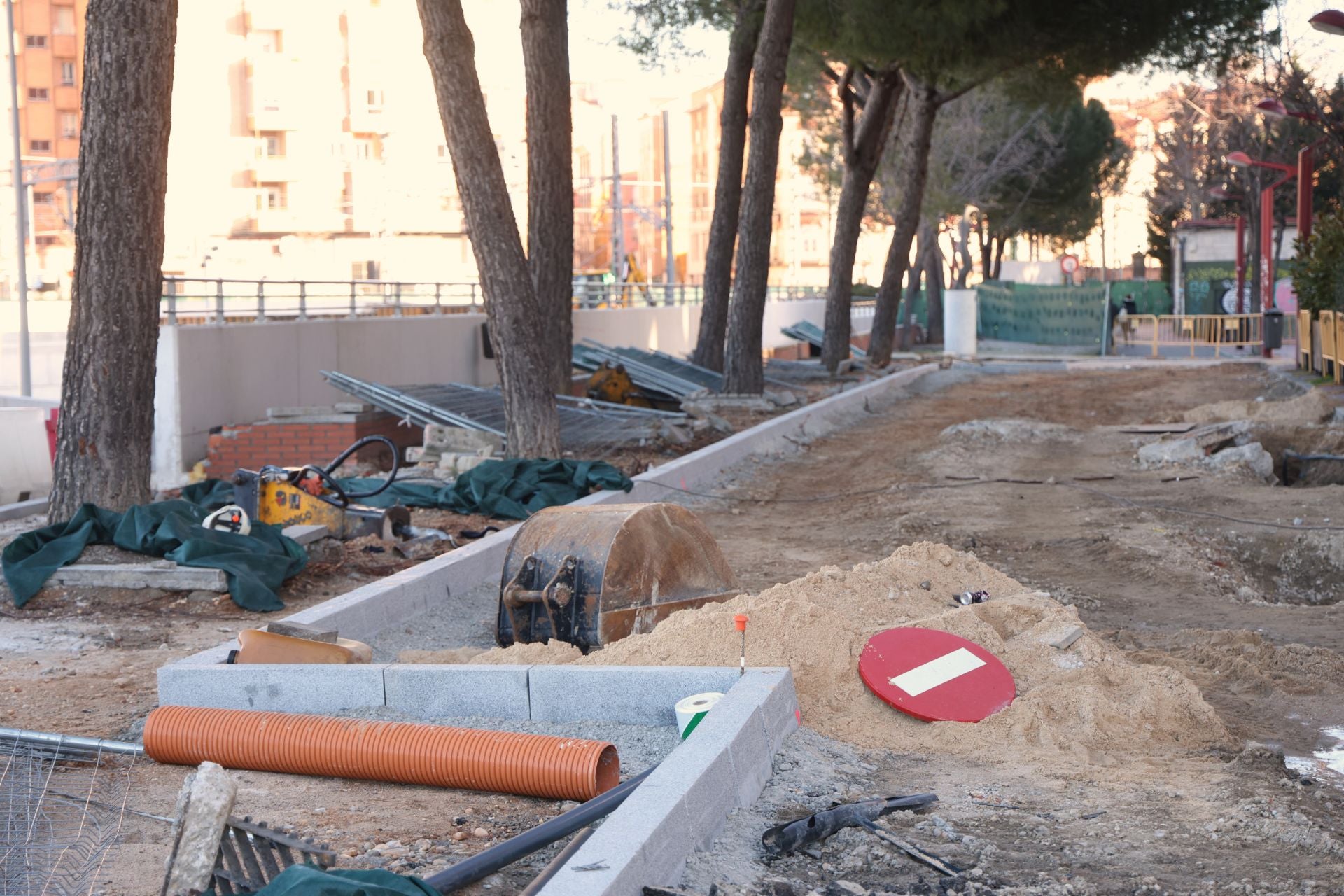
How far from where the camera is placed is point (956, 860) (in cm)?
390

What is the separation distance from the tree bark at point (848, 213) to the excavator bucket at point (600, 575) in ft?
67.2

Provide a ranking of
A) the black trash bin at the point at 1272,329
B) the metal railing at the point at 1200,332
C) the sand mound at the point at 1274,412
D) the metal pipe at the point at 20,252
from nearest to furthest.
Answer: the sand mound at the point at 1274,412, the metal pipe at the point at 20,252, the black trash bin at the point at 1272,329, the metal railing at the point at 1200,332

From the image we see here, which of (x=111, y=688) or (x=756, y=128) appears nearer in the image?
(x=111, y=688)

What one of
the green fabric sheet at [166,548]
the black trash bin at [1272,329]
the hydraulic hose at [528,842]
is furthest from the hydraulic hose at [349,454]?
the black trash bin at [1272,329]

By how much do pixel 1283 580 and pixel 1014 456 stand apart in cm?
632

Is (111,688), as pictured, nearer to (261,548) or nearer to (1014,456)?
(261,548)

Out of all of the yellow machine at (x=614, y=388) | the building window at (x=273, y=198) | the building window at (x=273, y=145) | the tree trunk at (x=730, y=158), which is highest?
the building window at (x=273, y=145)

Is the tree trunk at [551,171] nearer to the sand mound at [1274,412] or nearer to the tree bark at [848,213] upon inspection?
the sand mound at [1274,412]

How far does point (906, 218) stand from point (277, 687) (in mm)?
24348

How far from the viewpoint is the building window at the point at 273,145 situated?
6669cm

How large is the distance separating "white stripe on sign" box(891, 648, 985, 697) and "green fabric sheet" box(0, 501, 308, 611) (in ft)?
12.5

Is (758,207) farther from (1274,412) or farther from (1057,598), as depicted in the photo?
(1057,598)

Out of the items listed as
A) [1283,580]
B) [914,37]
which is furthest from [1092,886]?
[914,37]

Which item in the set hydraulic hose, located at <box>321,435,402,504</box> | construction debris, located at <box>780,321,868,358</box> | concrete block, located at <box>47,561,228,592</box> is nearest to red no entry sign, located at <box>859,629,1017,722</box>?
concrete block, located at <box>47,561,228,592</box>
